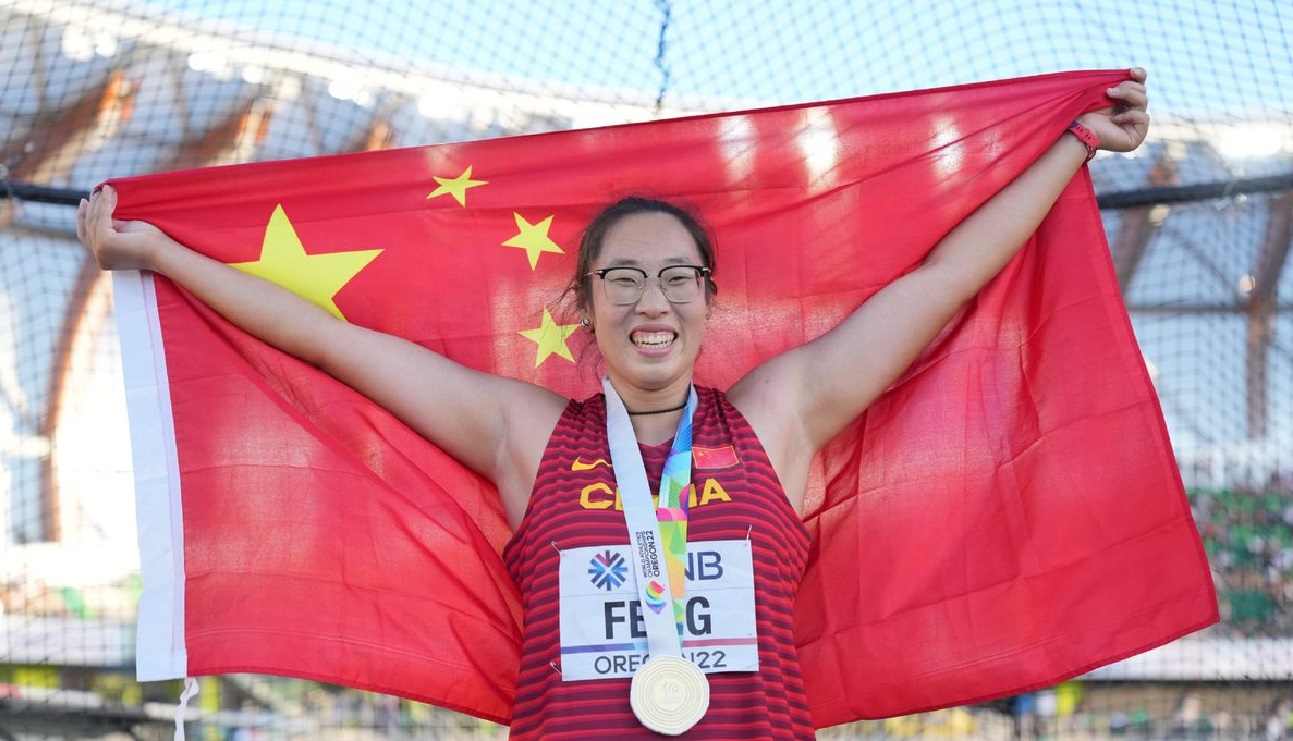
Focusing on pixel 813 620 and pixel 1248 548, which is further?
pixel 1248 548

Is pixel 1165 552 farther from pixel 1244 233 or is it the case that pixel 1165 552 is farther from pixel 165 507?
pixel 1244 233

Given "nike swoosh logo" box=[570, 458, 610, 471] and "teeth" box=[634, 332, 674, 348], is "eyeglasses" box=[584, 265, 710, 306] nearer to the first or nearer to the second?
"teeth" box=[634, 332, 674, 348]

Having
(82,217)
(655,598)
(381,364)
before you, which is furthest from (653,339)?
(82,217)

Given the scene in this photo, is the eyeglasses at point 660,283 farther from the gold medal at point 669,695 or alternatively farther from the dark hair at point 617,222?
the gold medal at point 669,695

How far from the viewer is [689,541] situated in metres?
2.55

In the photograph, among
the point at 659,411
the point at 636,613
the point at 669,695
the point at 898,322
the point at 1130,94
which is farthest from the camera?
the point at 1130,94

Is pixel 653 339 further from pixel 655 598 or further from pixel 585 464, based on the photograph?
pixel 655 598

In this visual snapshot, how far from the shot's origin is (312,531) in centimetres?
308

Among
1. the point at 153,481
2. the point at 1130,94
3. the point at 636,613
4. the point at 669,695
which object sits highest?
the point at 1130,94

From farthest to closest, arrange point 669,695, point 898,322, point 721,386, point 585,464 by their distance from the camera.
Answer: point 721,386, point 898,322, point 585,464, point 669,695

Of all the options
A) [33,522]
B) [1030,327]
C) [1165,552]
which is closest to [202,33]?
[33,522]

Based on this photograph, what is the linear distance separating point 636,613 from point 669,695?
18 centimetres

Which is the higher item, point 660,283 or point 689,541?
point 660,283

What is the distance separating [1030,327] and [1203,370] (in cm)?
520
